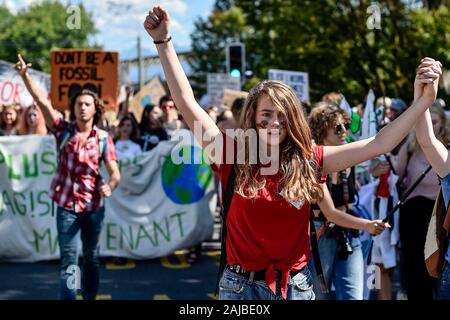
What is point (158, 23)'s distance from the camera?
330 cm

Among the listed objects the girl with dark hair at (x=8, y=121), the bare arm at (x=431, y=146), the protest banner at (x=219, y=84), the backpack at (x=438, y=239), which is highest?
the protest banner at (x=219, y=84)

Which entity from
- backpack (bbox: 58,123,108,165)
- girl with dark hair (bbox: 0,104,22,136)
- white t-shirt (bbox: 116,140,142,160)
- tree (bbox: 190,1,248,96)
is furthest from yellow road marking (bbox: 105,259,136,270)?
tree (bbox: 190,1,248,96)

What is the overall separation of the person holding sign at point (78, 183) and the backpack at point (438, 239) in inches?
115

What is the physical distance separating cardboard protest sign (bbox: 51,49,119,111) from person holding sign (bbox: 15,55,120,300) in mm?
4038

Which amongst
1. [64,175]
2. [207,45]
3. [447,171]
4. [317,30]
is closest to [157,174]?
[64,175]

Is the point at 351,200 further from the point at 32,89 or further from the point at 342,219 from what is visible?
the point at 32,89

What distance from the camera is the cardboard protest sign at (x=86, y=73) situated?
10.4 m

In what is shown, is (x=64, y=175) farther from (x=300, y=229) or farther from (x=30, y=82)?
(x=300, y=229)

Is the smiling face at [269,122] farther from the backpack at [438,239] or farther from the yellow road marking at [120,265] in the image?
the yellow road marking at [120,265]

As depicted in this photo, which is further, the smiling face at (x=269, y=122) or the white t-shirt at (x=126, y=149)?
the white t-shirt at (x=126, y=149)

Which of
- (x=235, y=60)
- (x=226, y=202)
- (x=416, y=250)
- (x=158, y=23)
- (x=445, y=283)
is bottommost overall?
(x=416, y=250)

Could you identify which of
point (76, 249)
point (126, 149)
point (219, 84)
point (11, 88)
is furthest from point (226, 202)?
point (219, 84)

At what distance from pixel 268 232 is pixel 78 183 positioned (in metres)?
3.13

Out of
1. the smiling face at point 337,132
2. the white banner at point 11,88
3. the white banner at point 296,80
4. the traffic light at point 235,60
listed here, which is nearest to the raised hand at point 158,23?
the smiling face at point 337,132
